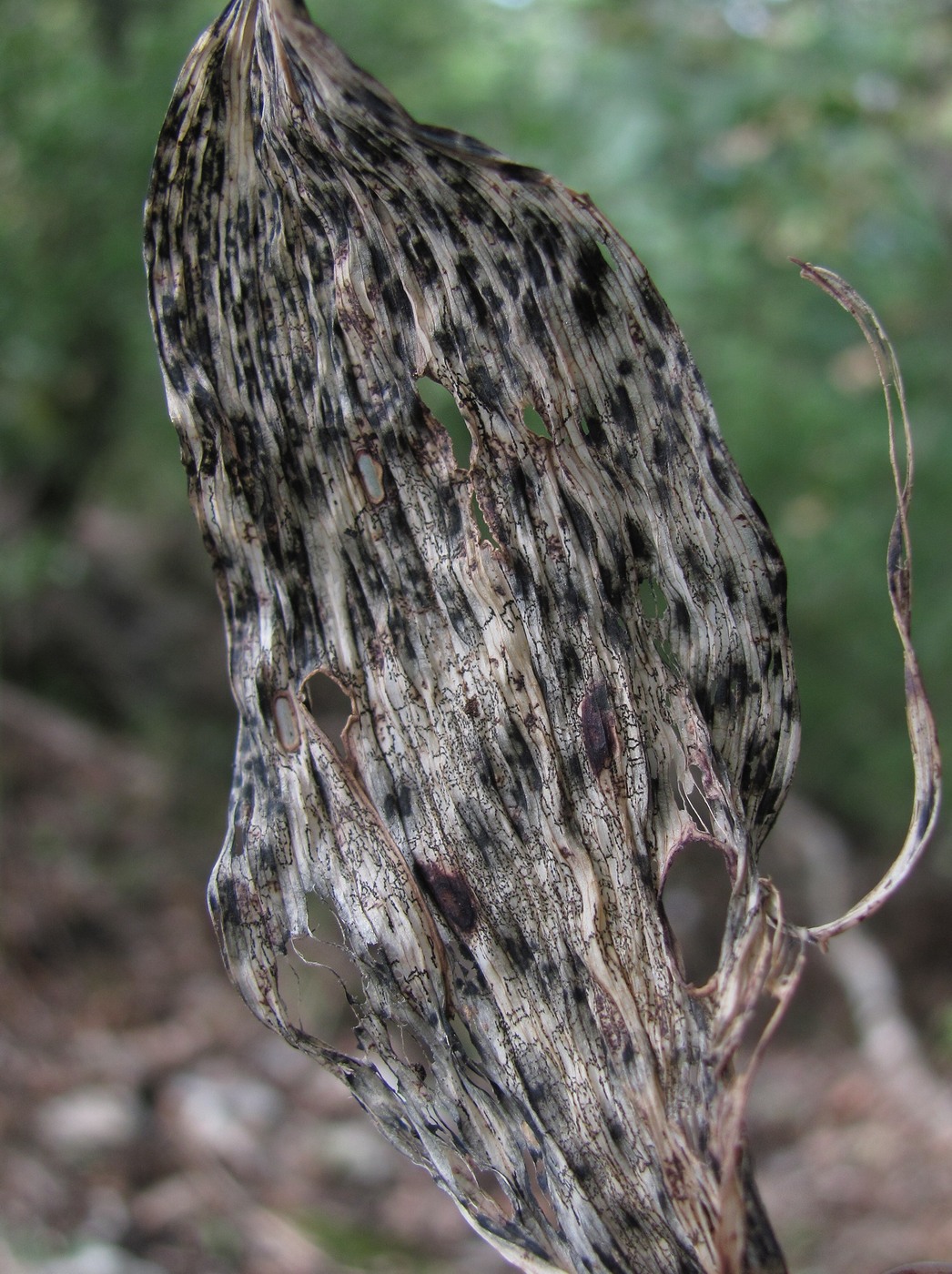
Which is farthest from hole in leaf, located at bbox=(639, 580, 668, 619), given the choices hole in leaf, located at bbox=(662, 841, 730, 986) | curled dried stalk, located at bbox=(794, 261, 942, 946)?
hole in leaf, located at bbox=(662, 841, 730, 986)

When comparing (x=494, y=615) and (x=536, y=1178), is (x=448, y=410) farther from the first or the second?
(x=536, y=1178)

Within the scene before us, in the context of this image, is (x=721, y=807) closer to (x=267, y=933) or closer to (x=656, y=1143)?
(x=656, y=1143)

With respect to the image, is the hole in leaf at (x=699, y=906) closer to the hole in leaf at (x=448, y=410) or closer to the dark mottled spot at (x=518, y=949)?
the hole in leaf at (x=448, y=410)

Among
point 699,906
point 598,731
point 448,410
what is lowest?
point 598,731

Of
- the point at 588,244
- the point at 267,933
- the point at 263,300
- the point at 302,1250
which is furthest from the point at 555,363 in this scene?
the point at 302,1250

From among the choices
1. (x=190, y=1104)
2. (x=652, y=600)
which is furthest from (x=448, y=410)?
(x=652, y=600)

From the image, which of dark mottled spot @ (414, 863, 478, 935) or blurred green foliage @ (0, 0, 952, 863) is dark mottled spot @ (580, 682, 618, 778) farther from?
blurred green foliage @ (0, 0, 952, 863)
